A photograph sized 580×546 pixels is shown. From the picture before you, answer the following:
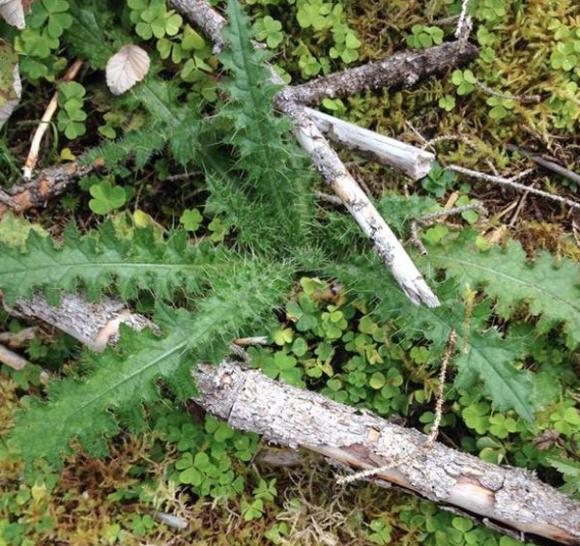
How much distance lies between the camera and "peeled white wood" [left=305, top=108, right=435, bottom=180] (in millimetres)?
3369

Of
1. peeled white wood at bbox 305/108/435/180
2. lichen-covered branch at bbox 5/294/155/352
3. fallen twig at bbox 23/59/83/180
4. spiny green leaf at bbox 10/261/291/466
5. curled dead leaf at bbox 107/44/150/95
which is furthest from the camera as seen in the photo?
fallen twig at bbox 23/59/83/180

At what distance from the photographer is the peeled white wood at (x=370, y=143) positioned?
337 centimetres

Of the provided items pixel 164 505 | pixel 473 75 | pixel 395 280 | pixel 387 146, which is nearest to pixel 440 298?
pixel 395 280

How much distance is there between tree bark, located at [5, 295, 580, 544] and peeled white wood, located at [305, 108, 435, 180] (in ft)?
3.71

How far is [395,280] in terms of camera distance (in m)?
3.22

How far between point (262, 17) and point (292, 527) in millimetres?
2463

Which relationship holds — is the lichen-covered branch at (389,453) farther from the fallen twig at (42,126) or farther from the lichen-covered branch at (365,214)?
the fallen twig at (42,126)

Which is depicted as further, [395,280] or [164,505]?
[164,505]

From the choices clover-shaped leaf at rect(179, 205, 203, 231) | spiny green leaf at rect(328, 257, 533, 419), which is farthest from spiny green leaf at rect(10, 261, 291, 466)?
spiny green leaf at rect(328, 257, 533, 419)

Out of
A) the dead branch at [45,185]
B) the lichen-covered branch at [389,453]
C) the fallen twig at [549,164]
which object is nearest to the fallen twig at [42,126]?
the dead branch at [45,185]

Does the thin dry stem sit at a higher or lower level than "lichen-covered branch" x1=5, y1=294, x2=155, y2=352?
lower

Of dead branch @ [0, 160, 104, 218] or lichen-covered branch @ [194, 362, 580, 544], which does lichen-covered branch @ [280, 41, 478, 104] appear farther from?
lichen-covered branch @ [194, 362, 580, 544]

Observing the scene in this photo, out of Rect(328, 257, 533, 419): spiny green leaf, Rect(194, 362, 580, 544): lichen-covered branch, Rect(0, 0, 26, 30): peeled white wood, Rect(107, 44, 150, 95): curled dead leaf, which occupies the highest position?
Rect(0, 0, 26, 30): peeled white wood

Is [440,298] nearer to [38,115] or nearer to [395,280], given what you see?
[395,280]
